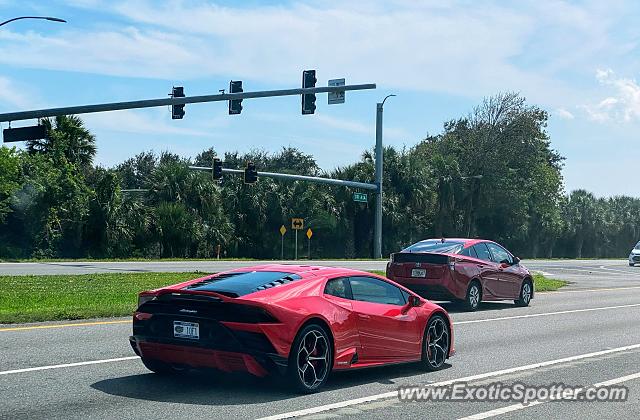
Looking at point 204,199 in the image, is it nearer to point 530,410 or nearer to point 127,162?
point 530,410

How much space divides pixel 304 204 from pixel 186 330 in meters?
46.7

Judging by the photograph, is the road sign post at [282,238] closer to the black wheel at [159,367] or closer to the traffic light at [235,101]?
the traffic light at [235,101]

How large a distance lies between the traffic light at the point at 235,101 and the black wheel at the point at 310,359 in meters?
19.5

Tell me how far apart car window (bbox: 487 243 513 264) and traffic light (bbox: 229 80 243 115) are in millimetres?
10634

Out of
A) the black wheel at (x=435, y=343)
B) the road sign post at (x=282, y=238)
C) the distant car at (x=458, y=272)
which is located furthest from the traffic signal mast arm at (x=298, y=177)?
the black wheel at (x=435, y=343)

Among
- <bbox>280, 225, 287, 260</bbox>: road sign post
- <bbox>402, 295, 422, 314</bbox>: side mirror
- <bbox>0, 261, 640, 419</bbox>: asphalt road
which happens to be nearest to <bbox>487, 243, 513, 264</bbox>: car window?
<bbox>0, 261, 640, 419</bbox>: asphalt road

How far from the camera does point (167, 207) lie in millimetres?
47531

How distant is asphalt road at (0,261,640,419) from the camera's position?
25.5 ft

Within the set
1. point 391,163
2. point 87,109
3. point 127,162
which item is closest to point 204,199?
point 391,163

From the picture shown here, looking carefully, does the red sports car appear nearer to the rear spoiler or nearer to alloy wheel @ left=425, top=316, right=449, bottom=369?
alloy wheel @ left=425, top=316, right=449, bottom=369

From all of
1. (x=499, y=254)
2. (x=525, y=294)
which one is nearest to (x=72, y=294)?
(x=499, y=254)

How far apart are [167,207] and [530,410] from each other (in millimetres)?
40746

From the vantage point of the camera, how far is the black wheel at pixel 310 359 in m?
8.35

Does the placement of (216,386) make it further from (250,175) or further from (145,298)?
(250,175)
